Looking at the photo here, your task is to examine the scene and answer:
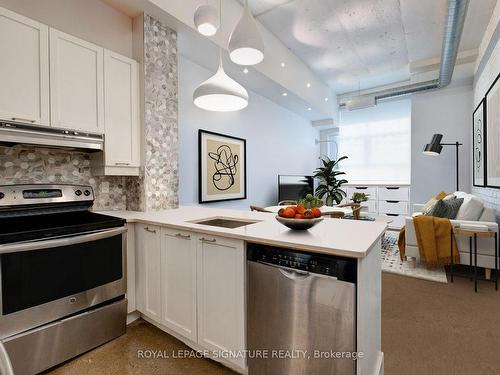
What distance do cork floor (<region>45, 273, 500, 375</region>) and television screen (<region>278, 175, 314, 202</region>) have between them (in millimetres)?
2736

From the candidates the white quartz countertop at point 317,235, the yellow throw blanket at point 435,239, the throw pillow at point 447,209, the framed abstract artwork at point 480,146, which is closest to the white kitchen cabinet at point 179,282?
the white quartz countertop at point 317,235

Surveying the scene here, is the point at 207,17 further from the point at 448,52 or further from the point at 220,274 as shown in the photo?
the point at 448,52

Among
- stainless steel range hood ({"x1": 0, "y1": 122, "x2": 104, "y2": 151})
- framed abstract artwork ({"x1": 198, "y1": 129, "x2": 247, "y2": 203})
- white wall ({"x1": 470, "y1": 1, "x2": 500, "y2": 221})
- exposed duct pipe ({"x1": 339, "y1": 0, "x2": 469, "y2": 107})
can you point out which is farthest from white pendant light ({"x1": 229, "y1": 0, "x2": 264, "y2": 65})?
white wall ({"x1": 470, "y1": 1, "x2": 500, "y2": 221})

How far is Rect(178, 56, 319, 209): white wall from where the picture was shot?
130 inches

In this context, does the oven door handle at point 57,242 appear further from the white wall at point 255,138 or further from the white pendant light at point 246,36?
the white pendant light at point 246,36

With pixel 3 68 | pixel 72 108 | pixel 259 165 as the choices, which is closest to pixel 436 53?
pixel 259 165

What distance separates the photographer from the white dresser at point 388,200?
5.80 meters

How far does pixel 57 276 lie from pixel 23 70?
56.9 inches

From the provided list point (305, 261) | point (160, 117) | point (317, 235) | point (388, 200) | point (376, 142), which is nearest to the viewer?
point (305, 261)

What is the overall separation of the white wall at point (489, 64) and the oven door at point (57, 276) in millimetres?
4397

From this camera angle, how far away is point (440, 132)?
207 inches

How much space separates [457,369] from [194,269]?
70.6 inches

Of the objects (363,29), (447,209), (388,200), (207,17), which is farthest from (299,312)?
(388,200)

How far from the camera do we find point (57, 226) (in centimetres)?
168
